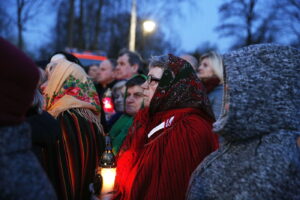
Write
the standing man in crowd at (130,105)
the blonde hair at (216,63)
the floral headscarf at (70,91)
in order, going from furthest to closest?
the blonde hair at (216,63) → the standing man in crowd at (130,105) → the floral headscarf at (70,91)

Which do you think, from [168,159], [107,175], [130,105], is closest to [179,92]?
[168,159]

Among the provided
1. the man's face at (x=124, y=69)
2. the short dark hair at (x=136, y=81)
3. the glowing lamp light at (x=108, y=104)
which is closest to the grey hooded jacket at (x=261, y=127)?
the short dark hair at (x=136, y=81)

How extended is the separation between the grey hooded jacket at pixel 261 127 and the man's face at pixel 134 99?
247 cm

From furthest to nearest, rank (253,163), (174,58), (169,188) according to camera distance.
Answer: (174,58), (169,188), (253,163)

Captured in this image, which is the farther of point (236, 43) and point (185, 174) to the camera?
point (236, 43)

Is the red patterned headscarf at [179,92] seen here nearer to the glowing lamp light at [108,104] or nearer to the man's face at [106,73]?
the glowing lamp light at [108,104]

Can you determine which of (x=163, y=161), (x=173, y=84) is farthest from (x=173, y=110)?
(x=163, y=161)

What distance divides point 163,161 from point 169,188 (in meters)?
0.20

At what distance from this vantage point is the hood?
5.24 feet

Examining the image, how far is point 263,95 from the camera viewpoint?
1606 millimetres

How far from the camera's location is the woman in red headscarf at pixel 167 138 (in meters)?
2.29

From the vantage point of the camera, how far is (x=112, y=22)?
2622 cm

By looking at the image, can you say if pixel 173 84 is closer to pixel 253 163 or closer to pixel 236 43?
pixel 253 163

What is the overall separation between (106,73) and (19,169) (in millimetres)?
5031
